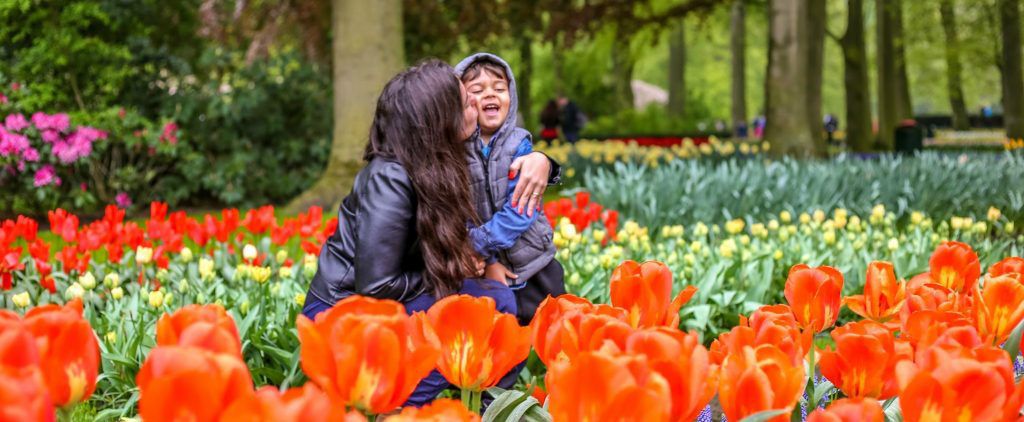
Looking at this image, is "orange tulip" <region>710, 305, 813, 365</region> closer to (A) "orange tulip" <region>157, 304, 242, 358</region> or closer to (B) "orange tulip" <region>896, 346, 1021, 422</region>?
(B) "orange tulip" <region>896, 346, 1021, 422</region>

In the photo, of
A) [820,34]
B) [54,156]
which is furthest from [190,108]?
[820,34]

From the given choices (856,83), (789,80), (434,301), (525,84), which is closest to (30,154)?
(434,301)

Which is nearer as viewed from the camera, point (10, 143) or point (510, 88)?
point (510, 88)

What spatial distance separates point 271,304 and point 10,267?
3.08ft

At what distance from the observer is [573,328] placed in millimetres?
1270

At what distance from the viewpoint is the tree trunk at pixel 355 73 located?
9.20 meters

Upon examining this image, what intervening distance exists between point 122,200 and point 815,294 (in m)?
9.01

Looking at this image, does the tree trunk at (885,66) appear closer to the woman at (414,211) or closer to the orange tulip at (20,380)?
the woman at (414,211)

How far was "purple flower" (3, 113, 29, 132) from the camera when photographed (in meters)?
8.66

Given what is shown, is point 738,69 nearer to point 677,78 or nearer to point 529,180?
point 677,78

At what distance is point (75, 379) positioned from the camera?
1.09 m

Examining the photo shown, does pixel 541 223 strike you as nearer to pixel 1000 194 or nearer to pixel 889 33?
pixel 1000 194

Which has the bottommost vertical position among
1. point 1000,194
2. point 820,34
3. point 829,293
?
point 1000,194

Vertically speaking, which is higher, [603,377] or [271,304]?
[603,377]
